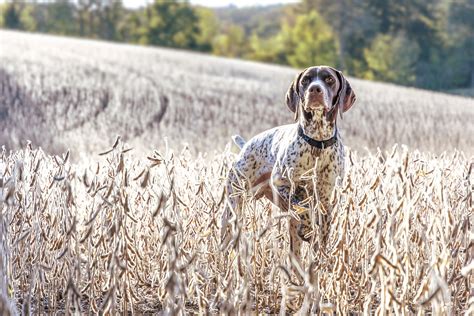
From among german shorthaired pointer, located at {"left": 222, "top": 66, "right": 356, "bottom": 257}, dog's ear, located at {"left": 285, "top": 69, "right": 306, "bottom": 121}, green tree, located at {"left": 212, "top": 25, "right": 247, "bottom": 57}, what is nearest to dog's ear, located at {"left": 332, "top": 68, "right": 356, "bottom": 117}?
german shorthaired pointer, located at {"left": 222, "top": 66, "right": 356, "bottom": 257}

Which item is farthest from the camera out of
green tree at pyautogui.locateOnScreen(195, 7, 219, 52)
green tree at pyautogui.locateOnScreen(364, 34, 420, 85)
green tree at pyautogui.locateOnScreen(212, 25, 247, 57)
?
green tree at pyautogui.locateOnScreen(212, 25, 247, 57)

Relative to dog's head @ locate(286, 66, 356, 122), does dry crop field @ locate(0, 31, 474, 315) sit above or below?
below

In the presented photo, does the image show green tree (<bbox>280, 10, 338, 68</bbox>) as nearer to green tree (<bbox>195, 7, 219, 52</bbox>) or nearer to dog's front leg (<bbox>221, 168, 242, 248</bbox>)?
green tree (<bbox>195, 7, 219, 52</bbox>)

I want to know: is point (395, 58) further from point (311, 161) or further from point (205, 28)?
point (311, 161)

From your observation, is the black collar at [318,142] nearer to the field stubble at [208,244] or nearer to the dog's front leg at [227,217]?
the field stubble at [208,244]

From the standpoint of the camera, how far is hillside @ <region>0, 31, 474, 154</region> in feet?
34.3

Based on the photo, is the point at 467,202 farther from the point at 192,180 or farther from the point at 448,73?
the point at 448,73

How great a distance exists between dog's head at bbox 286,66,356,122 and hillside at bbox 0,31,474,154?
5.92 metres

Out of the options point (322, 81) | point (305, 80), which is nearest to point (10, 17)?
point (305, 80)

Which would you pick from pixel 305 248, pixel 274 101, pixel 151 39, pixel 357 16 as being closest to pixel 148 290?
pixel 305 248

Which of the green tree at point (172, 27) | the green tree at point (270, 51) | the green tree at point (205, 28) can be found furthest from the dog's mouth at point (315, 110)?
the green tree at point (205, 28)

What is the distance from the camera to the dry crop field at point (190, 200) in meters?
2.50

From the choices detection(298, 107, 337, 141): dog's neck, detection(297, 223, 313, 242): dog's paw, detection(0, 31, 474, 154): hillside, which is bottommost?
detection(0, 31, 474, 154): hillside

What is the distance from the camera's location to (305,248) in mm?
3977
